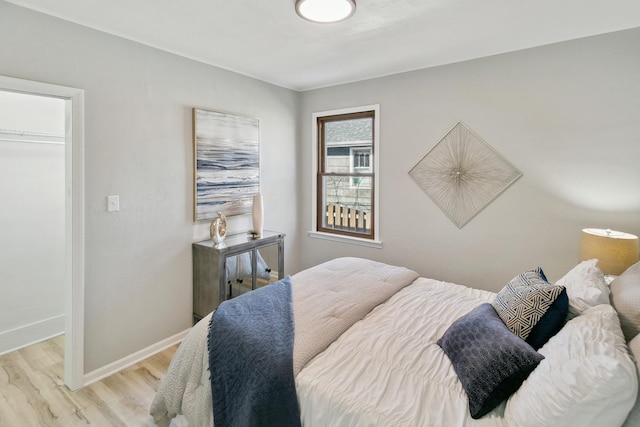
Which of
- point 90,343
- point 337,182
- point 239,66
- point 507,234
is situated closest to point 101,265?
point 90,343

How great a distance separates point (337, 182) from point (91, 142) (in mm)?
2506

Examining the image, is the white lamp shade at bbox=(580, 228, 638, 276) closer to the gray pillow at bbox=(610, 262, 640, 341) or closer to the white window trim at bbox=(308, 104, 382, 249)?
the gray pillow at bbox=(610, 262, 640, 341)

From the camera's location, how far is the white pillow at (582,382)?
34.6 inches

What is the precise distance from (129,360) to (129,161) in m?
1.58

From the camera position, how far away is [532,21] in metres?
2.24

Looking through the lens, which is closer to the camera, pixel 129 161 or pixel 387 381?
pixel 387 381

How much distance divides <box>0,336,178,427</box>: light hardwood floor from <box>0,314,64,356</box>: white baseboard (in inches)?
3.4

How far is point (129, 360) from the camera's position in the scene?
2.64 meters

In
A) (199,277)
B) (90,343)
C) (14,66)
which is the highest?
(14,66)

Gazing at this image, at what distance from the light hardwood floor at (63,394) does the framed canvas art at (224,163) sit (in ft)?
4.47

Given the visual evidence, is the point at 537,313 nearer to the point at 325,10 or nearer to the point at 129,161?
the point at 325,10

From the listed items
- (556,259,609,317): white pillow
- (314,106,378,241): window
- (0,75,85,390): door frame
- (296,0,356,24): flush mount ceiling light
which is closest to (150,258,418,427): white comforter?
(0,75,85,390): door frame

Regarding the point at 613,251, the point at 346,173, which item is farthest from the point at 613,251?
the point at 346,173

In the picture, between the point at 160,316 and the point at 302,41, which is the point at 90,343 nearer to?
the point at 160,316
